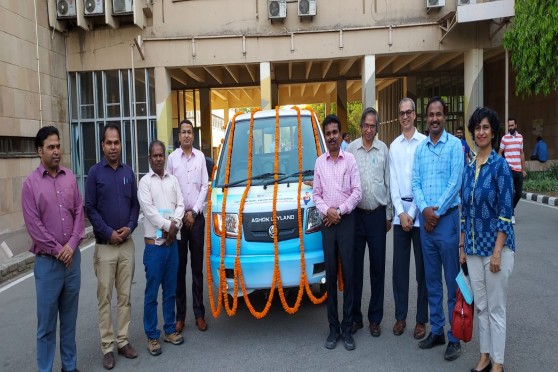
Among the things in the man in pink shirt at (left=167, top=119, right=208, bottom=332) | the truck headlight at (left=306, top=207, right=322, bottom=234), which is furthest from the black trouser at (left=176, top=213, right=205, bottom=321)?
the truck headlight at (left=306, top=207, right=322, bottom=234)

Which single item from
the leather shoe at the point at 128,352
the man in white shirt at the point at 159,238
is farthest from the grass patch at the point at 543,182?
the leather shoe at the point at 128,352

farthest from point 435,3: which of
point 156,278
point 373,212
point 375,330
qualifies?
point 156,278

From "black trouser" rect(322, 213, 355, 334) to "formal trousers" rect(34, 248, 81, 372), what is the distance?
2179mm

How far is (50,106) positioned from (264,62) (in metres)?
7.48

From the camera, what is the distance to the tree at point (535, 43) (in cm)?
1318

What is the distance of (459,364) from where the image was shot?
154 inches

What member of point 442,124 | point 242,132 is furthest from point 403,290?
point 242,132

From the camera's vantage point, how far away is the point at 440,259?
423 centimetres

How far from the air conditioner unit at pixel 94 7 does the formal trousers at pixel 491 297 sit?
16.1 meters

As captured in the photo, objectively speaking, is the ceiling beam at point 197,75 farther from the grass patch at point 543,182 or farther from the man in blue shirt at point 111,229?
the man in blue shirt at point 111,229

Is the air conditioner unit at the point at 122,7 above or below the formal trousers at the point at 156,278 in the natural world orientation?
above

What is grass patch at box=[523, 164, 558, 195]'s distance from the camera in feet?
47.6

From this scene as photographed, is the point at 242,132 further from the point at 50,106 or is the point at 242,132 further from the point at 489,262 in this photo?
the point at 50,106

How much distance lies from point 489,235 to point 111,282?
3191 mm
